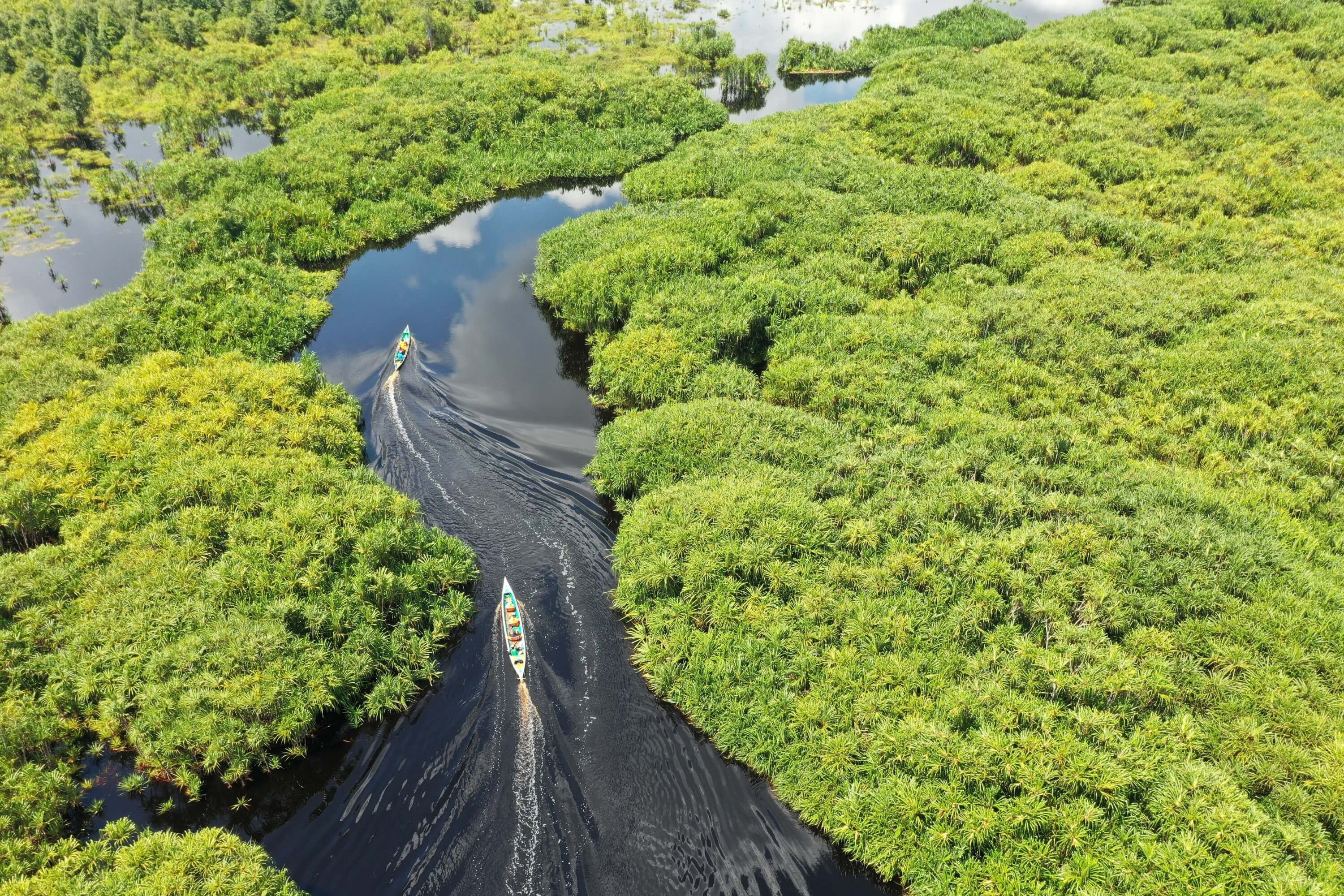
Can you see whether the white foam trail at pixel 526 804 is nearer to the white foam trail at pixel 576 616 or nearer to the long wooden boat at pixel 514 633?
the long wooden boat at pixel 514 633

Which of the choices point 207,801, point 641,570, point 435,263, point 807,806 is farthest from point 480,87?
point 807,806

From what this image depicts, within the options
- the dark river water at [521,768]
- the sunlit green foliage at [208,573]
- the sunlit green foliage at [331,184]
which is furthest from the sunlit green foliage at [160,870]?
the sunlit green foliage at [331,184]

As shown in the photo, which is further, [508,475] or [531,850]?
[508,475]

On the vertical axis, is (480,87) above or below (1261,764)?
above

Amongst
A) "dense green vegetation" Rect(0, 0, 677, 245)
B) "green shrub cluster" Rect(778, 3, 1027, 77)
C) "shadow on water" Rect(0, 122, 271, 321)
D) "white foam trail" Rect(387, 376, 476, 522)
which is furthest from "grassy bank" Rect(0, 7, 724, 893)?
"green shrub cluster" Rect(778, 3, 1027, 77)

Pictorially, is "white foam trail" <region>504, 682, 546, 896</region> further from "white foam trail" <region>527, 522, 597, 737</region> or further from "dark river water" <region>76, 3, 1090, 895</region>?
"white foam trail" <region>527, 522, 597, 737</region>

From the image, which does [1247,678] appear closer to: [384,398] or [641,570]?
[641,570]
